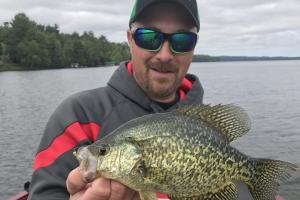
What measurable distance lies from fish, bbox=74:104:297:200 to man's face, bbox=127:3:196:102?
3.43ft

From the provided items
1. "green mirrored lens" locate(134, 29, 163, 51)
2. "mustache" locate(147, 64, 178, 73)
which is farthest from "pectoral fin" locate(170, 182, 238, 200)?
"green mirrored lens" locate(134, 29, 163, 51)

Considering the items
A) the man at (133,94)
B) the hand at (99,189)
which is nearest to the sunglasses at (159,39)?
the man at (133,94)

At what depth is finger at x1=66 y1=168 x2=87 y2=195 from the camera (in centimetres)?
331

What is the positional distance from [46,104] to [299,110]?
20.4m

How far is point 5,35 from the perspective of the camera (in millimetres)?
116000

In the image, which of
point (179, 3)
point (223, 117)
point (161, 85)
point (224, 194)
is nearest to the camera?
point (224, 194)

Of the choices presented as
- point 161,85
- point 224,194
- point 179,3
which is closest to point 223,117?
point 224,194

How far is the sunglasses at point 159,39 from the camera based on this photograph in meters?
4.57

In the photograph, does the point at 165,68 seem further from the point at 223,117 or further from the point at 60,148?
the point at 60,148

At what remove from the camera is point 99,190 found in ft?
10.6

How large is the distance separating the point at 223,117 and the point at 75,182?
1363 mm

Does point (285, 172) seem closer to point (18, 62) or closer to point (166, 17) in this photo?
point (166, 17)

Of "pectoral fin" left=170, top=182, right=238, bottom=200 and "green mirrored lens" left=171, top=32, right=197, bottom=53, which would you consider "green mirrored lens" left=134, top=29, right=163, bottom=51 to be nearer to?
"green mirrored lens" left=171, top=32, right=197, bottom=53

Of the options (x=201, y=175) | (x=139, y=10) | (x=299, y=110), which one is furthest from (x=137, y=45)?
(x=299, y=110)
